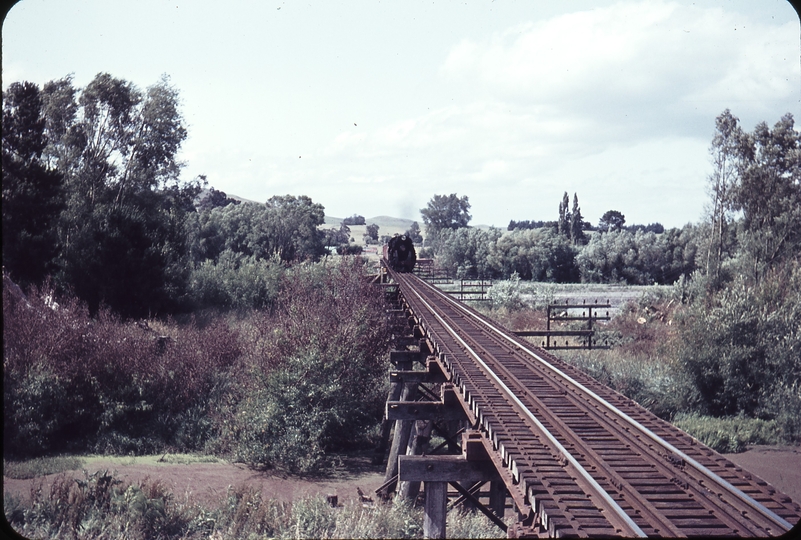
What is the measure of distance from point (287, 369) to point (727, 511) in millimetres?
11558

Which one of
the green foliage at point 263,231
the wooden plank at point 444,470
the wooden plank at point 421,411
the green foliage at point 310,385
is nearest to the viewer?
the wooden plank at point 444,470

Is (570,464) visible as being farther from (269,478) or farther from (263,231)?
(263,231)

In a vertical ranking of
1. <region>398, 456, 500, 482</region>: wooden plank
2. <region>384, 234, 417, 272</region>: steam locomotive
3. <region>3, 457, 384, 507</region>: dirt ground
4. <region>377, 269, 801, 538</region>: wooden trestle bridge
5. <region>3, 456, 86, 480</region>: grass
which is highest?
<region>384, 234, 417, 272</region>: steam locomotive

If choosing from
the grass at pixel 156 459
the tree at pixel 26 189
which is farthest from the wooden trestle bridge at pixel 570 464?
the tree at pixel 26 189

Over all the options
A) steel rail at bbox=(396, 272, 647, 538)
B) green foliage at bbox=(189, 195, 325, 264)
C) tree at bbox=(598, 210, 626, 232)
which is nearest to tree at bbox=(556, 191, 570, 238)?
tree at bbox=(598, 210, 626, 232)

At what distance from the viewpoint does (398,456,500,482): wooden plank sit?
6.50 meters

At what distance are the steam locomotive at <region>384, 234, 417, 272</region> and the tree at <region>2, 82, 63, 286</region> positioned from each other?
14.2 metres

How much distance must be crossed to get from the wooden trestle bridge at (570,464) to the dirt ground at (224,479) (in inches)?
102

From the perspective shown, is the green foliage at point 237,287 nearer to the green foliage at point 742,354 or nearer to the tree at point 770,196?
the green foliage at point 742,354

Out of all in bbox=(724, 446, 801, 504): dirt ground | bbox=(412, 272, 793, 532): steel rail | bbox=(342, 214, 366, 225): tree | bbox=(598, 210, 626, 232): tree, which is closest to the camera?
bbox=(412, 272, 793, 532): steel rail

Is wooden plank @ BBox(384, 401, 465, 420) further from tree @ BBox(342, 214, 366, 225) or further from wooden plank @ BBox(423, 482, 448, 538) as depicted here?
tree @ BBox(342, 214, 366, 225)

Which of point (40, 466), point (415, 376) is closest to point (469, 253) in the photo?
point (415, 376)

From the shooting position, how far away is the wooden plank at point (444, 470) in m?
6.50

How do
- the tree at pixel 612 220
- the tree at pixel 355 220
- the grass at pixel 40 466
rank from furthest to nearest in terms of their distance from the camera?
the tree at pixel 355 220 < the tree at pixel 612 220 < the grass at pixel 40 466
